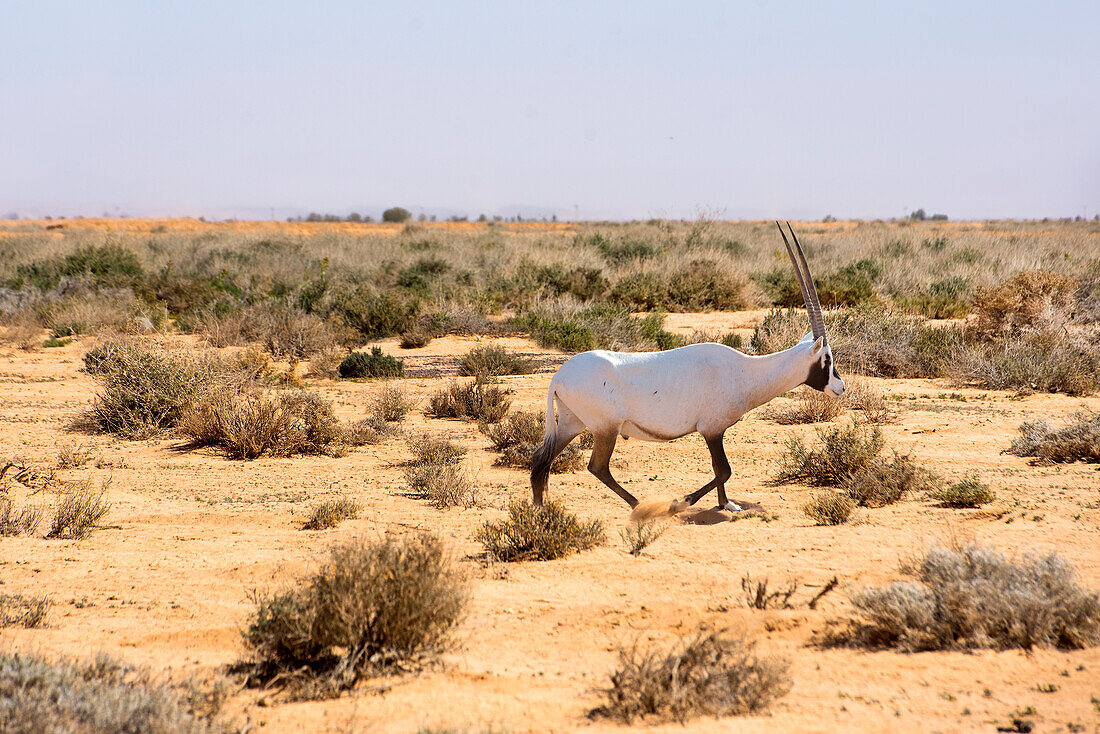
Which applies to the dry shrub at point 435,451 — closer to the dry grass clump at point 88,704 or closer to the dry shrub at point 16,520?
the dry shrub at point 16,520

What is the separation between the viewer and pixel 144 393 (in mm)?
10734

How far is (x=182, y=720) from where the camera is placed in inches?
124

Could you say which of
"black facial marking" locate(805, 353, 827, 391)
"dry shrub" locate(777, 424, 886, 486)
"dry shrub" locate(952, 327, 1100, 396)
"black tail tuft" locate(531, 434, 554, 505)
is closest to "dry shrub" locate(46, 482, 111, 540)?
"black tail tuft" locate(531, 434, 554, 505)

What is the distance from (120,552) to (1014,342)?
13514 mm

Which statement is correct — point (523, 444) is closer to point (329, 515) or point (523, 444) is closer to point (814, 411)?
point (329, 515)

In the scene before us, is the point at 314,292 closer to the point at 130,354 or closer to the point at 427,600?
the point at 130,354

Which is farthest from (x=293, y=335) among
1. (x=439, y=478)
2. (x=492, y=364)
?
(x=439, y=478)

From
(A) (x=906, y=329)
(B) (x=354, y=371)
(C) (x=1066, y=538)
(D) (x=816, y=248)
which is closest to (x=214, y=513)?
(C) (x=1066, y=538)

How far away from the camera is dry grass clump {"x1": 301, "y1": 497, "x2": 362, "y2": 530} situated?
662cm

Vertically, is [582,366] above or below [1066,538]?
above

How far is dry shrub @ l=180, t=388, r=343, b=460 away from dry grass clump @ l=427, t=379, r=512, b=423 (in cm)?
193

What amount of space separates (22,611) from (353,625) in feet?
6.89

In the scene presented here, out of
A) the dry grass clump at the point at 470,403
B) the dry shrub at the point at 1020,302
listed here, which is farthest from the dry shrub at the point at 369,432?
the dry shrub at the point at 1020,302

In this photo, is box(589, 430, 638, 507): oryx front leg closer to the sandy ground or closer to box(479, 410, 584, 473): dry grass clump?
the sandy ground
